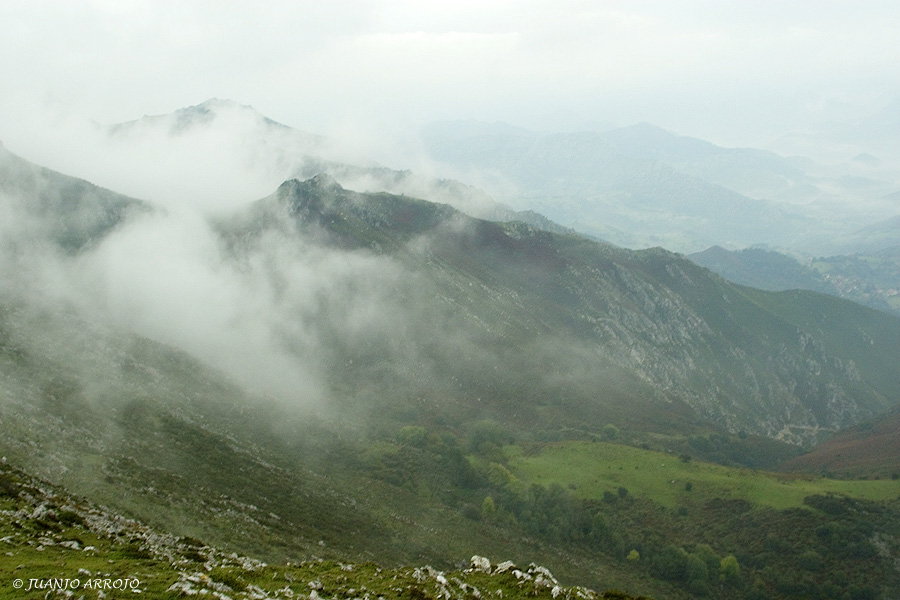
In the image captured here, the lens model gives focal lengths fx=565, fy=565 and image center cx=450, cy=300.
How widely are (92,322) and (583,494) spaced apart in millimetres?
164561

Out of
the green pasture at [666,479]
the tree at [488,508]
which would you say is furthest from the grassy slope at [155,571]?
the green pasture at [666,479]

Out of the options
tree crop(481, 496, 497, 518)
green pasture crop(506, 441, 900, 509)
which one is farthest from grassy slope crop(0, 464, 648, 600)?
green pasture crop(506, 441, 900, 509)

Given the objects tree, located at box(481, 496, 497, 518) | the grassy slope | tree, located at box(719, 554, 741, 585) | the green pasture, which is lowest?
tree, located at box(481, 496, 497, 518)

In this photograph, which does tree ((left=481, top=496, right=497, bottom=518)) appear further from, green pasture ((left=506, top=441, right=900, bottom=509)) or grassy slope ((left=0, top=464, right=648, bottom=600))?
grassy slope ((left=0, top=464, right=648, bottom=600))

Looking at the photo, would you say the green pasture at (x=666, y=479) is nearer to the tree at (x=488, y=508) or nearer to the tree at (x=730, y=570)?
the tree at (x=488, y=508)

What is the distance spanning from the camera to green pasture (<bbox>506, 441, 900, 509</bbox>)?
16362 centimetres

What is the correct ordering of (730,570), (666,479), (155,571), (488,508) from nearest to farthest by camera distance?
(155,571)
(730,570)
(488,508)
(666,479)

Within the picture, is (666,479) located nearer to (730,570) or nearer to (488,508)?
(730,570)

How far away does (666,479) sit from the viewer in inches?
7003

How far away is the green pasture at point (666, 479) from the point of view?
164m

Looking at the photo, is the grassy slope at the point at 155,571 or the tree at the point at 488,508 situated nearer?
the grassy slope at the point at 155,571

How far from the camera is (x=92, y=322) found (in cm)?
18212

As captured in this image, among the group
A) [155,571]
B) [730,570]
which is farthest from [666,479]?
[155,571]

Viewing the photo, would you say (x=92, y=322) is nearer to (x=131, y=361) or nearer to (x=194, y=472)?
(x=131, y=361)
